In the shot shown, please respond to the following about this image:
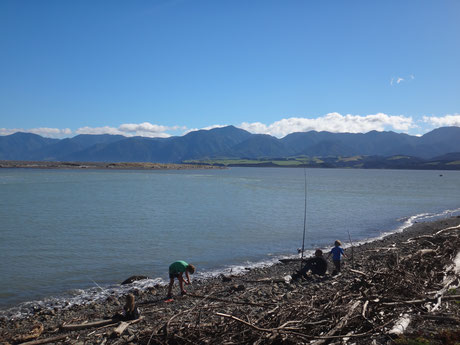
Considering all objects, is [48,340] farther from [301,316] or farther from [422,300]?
[422,300]

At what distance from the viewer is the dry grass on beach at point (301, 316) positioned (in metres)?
7.26

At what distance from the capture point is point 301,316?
7.91 metres

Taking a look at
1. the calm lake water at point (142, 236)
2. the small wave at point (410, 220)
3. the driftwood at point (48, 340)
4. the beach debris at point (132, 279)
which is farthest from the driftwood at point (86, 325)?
the small wave at point (410, 220)

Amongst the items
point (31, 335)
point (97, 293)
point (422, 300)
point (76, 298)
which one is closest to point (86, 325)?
point (31, 335)

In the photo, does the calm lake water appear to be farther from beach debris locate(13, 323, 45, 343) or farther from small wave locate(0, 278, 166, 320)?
beach debris locate(13, 323, 45, 343)

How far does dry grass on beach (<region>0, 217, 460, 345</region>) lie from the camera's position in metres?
7.26

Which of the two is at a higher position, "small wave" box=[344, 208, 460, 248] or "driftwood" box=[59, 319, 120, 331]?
"driftwood" box=[59, 319, 120, 331]

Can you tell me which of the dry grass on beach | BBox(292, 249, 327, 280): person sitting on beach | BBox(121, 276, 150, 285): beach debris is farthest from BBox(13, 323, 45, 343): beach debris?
BBox(292, 249, 327, 280): person sitting on beach

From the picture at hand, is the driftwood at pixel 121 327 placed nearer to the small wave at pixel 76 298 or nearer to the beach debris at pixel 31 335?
the beach debris at pixel 31 335

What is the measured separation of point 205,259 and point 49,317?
9889mm

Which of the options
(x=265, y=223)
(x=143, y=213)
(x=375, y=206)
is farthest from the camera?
(x=375, y=206)

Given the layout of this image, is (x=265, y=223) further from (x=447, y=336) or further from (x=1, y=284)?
(x=447, y=336)

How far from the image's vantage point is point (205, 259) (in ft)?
67.4

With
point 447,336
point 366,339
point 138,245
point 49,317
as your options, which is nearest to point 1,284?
point 49,317
